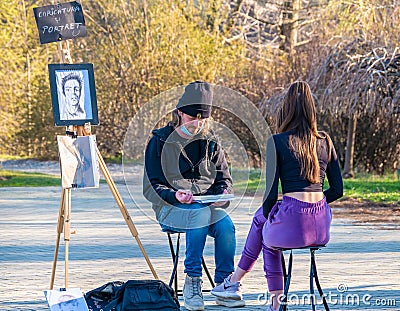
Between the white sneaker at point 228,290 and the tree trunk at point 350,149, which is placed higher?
the white sneaker at point 228,290

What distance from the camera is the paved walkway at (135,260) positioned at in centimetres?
685

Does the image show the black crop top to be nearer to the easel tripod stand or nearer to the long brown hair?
the long brown hair

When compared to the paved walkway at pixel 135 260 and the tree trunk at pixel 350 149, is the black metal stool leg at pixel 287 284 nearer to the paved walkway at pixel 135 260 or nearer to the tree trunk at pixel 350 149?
the paved walkway at pixel 135 260

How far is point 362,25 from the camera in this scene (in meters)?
18.4

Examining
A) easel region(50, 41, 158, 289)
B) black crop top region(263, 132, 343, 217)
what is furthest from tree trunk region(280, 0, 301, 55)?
black crop top region(263, 132, 343, 217)

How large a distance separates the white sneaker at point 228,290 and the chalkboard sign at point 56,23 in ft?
7.60

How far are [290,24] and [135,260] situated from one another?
53.5ft

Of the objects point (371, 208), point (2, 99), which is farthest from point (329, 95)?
point (2, 99)

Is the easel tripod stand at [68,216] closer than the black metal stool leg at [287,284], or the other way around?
the black metal stool leg at [287,284]

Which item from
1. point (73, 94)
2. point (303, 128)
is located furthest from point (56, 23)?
point (303, 128)

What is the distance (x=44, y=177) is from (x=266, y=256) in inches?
546

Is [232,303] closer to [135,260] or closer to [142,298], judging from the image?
[142,298]

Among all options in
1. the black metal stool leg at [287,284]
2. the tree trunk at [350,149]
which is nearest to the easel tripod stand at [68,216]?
the black metal stool leg at [287,284]

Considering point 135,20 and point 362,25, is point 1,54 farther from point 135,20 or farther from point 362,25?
point 362,25
